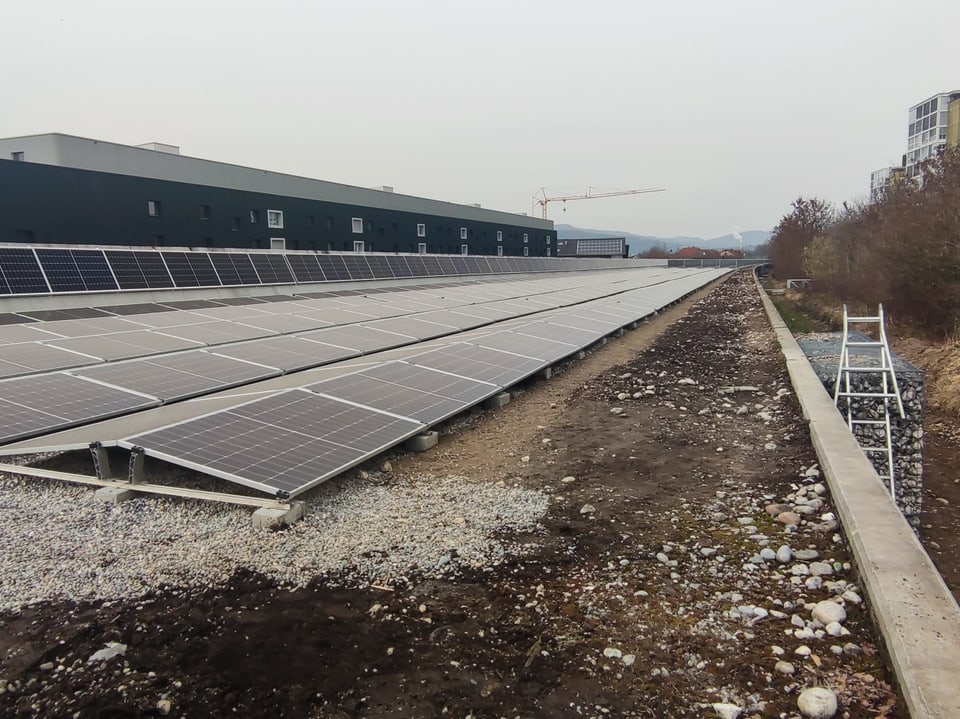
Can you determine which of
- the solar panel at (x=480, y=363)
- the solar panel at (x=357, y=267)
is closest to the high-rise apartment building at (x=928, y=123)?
the solar panel at (x=357, y=267)

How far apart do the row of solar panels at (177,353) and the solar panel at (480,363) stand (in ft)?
7.42

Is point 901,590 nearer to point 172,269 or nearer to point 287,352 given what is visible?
point 287,352

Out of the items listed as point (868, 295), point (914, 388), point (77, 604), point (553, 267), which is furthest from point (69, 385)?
point (553, 267)

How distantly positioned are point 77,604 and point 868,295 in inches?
1053

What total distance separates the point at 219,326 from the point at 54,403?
7220mm

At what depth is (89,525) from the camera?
19.8ft

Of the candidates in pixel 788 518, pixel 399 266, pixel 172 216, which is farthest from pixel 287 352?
pixel 172 216

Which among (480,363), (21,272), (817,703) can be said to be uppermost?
(21,272)

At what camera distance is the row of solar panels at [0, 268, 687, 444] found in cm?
853

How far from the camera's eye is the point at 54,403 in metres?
8.39

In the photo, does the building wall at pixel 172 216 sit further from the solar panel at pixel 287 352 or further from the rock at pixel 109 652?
the rock at pixel 109 652

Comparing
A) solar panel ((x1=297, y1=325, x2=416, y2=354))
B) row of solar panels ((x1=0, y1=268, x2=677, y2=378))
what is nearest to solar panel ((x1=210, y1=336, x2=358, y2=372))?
row of solar panels ((x1=0, y1=268, x2=677, y2=378))

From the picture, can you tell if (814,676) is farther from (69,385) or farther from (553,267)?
(553,267)

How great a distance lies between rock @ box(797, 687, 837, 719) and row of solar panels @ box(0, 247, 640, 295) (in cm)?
1883
